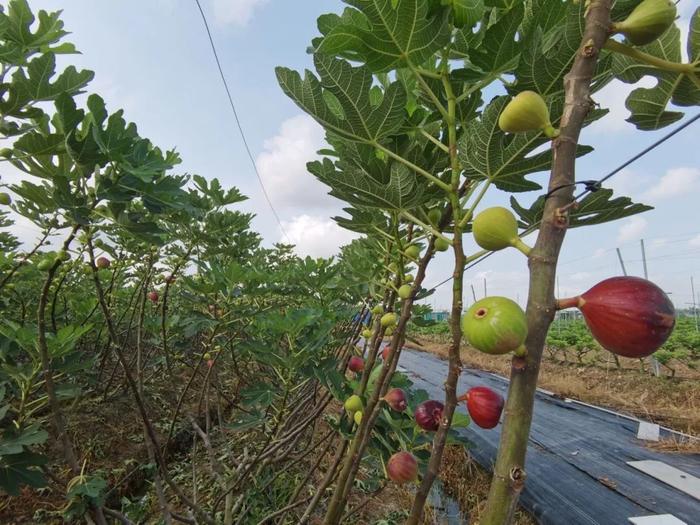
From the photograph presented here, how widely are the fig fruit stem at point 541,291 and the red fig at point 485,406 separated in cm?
19

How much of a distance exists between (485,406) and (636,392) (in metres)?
9.73

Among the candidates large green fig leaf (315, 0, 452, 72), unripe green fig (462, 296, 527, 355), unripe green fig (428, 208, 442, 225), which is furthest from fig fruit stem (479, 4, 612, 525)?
unripe green fig (428, 208, 442, 225)

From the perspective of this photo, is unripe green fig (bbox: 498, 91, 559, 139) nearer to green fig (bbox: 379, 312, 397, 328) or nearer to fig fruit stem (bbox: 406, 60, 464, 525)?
fig fruit stem (bbox: 406, 60, 464, 525)

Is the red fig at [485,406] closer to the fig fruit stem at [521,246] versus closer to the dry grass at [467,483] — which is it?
the fig fruit stem at [521,246]

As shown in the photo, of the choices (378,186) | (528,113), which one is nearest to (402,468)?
(378,186)

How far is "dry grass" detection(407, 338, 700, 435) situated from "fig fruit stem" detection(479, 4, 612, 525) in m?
6.52

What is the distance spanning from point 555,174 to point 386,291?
1.17 m

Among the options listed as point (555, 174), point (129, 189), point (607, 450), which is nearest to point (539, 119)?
point (555, 174)

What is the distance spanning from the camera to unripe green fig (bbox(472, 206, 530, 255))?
44cm

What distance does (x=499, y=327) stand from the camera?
351 mm

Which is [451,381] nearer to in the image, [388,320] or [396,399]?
[396,399]

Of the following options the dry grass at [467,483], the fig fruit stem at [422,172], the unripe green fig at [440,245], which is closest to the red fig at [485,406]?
the fig fruit stem at [422,172]

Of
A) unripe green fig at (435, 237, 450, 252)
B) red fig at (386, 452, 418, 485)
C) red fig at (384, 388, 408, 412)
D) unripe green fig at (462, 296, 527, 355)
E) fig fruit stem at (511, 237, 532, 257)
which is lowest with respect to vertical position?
red fig at (386, 452, 418, 485)

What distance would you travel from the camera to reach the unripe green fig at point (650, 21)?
380mm
